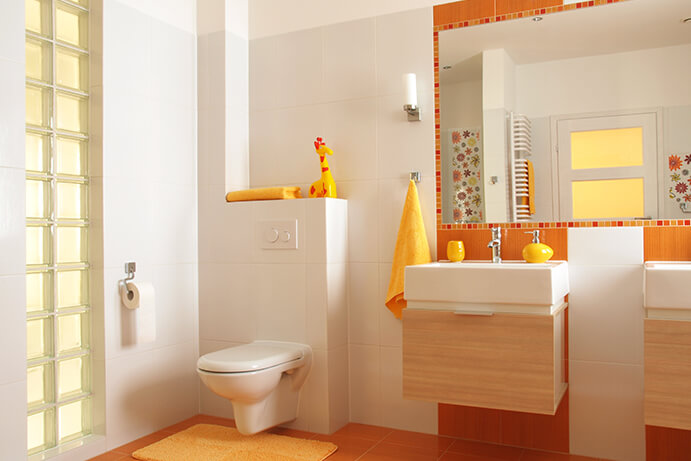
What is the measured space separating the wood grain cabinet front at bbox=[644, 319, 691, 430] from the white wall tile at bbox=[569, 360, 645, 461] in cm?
46

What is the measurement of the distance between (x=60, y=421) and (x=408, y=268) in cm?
150

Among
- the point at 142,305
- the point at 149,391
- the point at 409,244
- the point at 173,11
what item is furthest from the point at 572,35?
the point at 149,391

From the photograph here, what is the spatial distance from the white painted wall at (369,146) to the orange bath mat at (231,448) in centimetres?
41

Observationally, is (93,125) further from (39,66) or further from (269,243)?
(269,243)

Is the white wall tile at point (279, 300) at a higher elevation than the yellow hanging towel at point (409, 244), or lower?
lower

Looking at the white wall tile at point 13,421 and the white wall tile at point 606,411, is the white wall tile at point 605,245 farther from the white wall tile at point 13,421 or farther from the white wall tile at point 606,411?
the white wall tile at point 13,421

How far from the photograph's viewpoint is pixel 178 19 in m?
2.90

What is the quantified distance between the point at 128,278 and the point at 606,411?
2.05m

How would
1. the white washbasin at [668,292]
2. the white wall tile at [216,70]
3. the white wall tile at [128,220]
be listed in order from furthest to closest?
1. the white wall tile at [216,70]
2. the white wall tile at [128,220]
3. the white washbasin at [668,292]

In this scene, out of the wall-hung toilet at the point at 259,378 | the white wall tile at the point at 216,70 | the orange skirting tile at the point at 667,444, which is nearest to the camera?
the orange skirting tile at the point at 667,444

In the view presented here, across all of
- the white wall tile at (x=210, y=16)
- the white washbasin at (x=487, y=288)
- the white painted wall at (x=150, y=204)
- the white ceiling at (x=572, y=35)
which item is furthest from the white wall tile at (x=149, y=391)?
the white ceiling at (x=572, y=35)

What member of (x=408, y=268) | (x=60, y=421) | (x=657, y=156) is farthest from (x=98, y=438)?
(x=657, y=156)

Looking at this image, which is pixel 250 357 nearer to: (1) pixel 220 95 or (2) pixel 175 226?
(2) pixel 175 226

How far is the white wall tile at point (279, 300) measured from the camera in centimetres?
272
